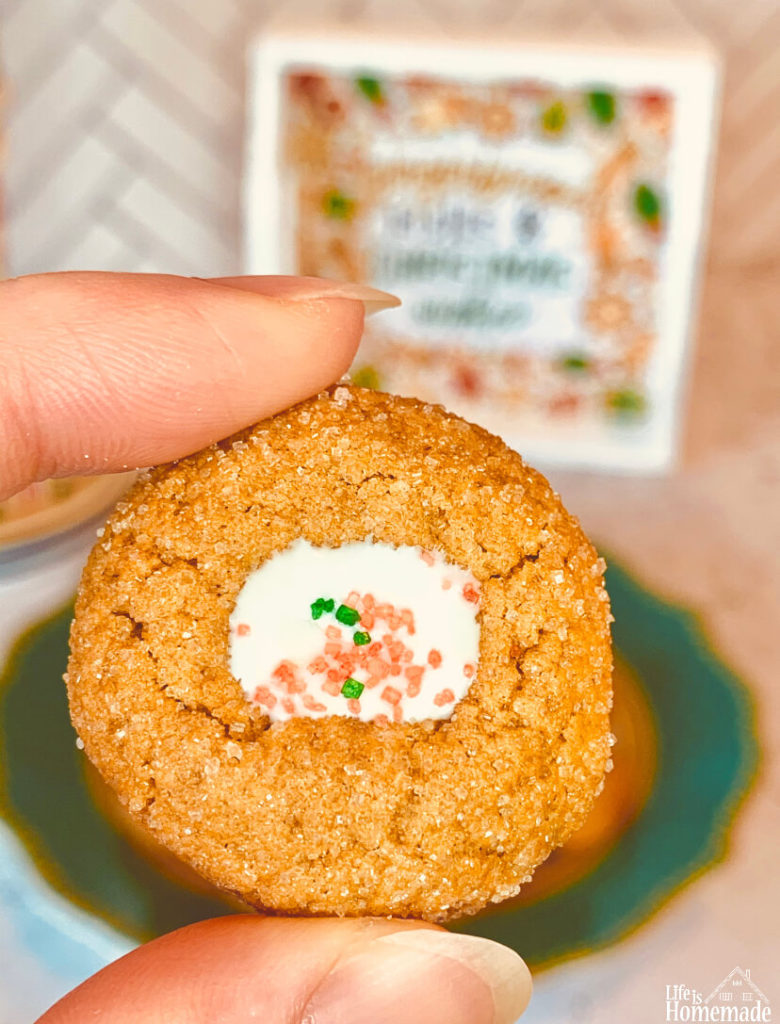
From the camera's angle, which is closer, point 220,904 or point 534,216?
point 220,904

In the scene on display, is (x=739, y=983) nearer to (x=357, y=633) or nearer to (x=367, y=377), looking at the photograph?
(x=357, y=633)

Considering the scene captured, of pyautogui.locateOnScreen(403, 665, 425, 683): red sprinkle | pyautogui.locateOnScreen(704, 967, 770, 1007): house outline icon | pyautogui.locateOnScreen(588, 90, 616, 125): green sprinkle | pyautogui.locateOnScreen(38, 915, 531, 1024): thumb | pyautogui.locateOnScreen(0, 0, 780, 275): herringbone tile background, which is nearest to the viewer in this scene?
pyautogui.locateOnScreen(38, 915, 531, 1024): thumb

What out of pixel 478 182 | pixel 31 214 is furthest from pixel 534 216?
pixel 31 214

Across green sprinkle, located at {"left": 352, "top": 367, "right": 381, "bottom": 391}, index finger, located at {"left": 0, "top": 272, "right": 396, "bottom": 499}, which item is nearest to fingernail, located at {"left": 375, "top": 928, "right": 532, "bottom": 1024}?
index finger, located at {"left": 0, "top": 272, "right": 396, "bottom": 499}

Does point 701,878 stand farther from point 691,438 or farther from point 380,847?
point 691,438

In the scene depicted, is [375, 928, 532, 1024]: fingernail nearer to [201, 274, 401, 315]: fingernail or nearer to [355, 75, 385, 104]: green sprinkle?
[201, 274, 401, 315]: fingernail

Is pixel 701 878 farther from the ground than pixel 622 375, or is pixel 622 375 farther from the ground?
pixel 622 375

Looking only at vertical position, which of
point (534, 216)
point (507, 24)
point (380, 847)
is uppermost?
point (507, 24)
